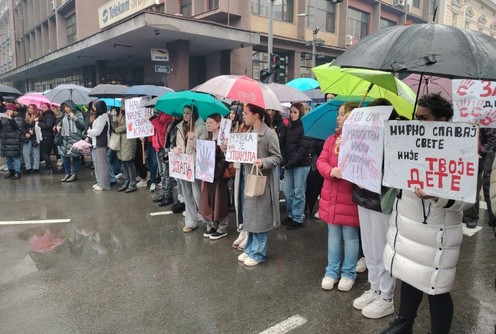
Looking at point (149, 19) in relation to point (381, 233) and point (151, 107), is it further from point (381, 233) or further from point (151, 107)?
point (381, 233)

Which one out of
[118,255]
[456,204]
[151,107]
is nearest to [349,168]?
[456,204]

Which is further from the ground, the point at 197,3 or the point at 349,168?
the point at 197,3

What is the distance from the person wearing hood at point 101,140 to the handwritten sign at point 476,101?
21.9ft

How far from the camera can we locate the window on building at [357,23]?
29.9 metres

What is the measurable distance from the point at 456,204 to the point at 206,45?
18.9 meters

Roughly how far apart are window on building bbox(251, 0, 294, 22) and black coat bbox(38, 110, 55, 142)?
15.3 m

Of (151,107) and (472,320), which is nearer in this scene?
(472,320)

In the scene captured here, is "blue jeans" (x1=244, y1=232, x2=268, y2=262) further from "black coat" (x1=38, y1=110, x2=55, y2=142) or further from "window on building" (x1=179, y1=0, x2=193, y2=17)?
"window on building" (x1=179, y1=0, x2=193, y2=17)

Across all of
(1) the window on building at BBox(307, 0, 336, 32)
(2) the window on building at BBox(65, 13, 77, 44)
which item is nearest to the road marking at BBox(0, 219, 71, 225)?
(1) the window on building at BBox(307, 0, 336, 32)

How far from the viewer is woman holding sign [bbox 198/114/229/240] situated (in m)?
5.30

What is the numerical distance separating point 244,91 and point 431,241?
8.09 feet

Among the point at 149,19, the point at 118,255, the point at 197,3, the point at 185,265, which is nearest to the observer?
the point at 185,265

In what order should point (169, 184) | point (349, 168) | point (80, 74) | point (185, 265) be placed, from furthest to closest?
1. point (80, 74)
2. point (169, 184)
3. point (185, 265)
4. point (349, 168)

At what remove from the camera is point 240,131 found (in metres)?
4.69
